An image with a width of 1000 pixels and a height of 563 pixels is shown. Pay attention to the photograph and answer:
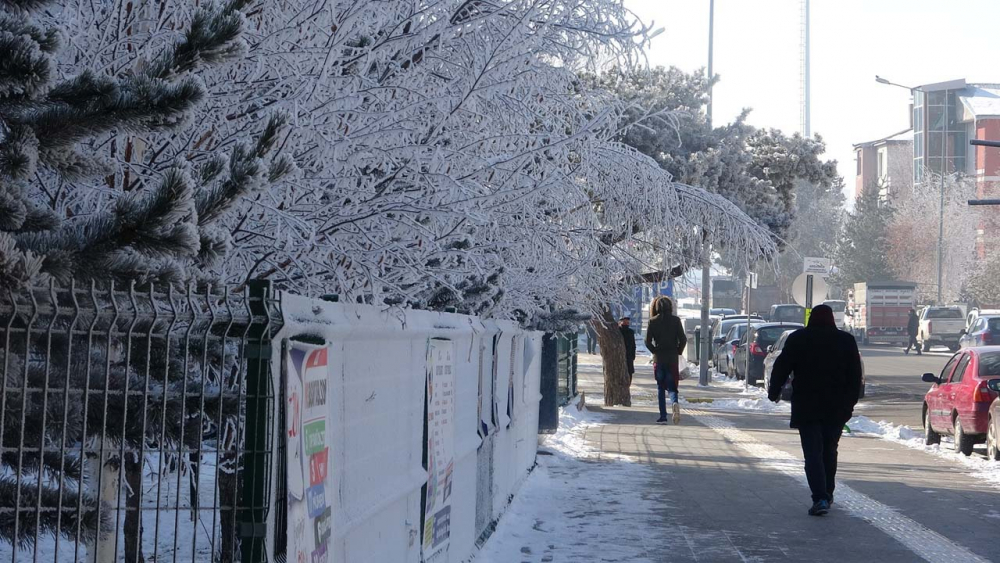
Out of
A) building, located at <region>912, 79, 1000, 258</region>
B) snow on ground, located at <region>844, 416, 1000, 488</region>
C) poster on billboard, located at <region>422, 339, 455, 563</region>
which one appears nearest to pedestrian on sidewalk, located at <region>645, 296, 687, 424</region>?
snow on ground, located at <region>844, 416, 1000, 488</region>

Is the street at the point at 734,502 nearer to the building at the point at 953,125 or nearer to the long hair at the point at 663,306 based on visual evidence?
the long hair at the point at 663,306

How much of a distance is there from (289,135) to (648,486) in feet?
23.5

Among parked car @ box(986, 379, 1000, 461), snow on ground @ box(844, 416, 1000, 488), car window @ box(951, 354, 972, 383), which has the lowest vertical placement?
snow on ground @ box(844, 416, 1000, 488)

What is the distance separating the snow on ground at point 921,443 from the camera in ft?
43.1

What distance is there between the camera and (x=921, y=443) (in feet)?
56.0

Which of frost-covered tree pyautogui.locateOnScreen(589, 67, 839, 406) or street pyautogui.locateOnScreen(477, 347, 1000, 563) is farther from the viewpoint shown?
frost-covered tree pyautogui.locateOnScreen(589, 67, 839, 406)

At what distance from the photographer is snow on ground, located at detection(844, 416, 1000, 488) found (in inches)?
518

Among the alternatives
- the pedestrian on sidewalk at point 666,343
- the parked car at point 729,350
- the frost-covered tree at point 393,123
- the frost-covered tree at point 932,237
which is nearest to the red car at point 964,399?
the pedestrian on sidewalk at point 666,343

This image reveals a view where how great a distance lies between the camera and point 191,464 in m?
4.36

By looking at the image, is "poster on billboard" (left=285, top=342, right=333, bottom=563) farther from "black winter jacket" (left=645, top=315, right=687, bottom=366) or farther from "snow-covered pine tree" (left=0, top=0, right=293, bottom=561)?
"black winter jacket" (left=645, top=315, right=687, bottom=366)

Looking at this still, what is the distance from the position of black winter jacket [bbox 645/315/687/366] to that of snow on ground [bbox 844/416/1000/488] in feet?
8.75

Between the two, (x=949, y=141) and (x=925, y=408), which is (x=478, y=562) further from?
(x=949, y=141)

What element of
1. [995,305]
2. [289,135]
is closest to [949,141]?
[995,305]

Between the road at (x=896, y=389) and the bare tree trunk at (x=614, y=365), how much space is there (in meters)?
4.26
